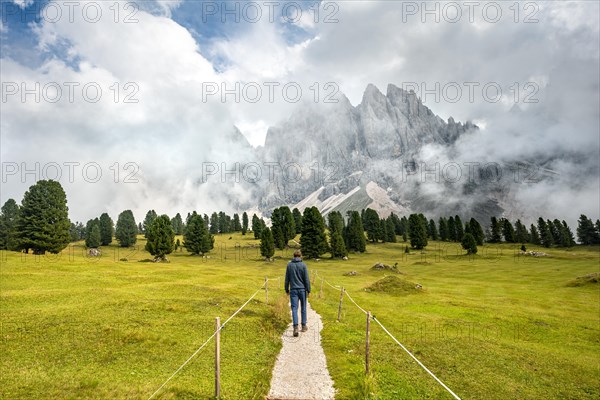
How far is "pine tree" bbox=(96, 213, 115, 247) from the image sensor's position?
6644 inches

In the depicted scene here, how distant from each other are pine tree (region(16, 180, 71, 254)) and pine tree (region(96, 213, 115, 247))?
97.5 m

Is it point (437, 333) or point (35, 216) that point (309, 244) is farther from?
point (437, 333)

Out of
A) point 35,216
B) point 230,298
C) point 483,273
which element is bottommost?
point 483,273

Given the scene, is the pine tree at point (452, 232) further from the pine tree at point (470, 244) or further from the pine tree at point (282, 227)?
the pine tree at point (282, 227)

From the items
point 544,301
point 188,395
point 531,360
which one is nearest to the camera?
point 188,395

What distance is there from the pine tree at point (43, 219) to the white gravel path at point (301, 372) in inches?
3099

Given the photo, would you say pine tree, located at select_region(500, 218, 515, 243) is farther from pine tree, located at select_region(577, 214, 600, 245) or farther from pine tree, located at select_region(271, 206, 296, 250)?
pine tree, located at select_region(271, 206, 296, 250)

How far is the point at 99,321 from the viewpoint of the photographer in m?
19.7

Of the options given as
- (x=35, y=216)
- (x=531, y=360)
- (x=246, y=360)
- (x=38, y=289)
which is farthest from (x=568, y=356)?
(x=35, y=216)

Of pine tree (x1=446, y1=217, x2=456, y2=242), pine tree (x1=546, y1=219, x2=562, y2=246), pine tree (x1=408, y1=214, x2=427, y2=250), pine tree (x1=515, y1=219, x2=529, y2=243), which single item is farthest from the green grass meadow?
pine tree (x1=546, y1=219, x2=562, y2=246)

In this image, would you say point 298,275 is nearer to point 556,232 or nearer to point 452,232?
point 452,232

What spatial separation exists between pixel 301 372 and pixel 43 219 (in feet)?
276

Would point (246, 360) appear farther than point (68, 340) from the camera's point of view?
No

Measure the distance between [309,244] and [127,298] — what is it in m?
92.2
